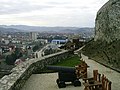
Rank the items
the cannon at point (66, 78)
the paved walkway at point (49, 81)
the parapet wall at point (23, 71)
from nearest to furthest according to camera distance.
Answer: the parapet wall at point (23, 71)
the paved walkway at point (49, 81)
the cannon at point (66, 78)

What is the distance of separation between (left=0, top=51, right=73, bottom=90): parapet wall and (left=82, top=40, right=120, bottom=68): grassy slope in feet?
7.66

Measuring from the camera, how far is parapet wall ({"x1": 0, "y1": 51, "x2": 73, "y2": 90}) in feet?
33.6

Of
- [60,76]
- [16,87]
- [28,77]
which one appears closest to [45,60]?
[28,77]

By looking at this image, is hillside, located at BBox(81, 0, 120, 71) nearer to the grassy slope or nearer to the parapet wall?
the grassy slope

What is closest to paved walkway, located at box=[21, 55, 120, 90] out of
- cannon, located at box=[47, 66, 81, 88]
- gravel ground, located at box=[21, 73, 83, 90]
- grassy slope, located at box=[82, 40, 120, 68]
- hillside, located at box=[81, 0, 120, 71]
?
gravel ground, located at box=[21, 73, 83, 90]

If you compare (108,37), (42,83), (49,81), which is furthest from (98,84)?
(108,37)

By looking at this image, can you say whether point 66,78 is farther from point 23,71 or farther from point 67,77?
point 23,71

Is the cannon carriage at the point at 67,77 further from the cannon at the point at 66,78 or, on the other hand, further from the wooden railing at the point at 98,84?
the wooden railing at the point at 98,84

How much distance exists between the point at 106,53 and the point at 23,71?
7.54 m

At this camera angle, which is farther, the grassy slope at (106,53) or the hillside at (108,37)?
the hillside at (108,37)

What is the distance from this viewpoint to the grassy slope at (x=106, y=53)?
56.5 ft

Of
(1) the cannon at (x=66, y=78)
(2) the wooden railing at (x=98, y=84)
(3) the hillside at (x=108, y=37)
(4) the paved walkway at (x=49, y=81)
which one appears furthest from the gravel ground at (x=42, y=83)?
(3) the hillside at (x=108, y=37)

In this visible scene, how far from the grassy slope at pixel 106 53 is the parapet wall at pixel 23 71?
91.9 inches

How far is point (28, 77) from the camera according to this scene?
14.4 m
